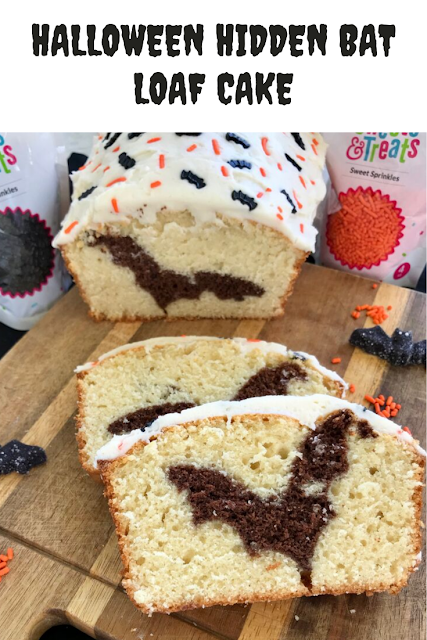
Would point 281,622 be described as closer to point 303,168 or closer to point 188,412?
point 188,412

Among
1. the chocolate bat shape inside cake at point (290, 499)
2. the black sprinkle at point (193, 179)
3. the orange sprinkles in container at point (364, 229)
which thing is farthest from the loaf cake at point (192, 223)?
the chocolate bat shape inside cake at point (290, 499)

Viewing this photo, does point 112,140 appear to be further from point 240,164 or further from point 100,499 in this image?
point 100,499

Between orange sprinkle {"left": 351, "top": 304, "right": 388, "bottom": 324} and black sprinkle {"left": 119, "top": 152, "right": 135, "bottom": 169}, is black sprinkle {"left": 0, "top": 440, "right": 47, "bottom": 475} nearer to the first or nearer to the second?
black sprinkle {"left": 119, "top": 152, "right": 135, "bottom": 169}

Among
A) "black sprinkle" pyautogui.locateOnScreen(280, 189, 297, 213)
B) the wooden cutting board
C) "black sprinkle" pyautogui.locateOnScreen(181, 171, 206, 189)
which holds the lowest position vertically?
the wooden cutting board

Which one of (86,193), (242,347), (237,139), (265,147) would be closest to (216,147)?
(237,139)

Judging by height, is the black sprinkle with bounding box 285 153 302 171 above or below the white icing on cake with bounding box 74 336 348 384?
above

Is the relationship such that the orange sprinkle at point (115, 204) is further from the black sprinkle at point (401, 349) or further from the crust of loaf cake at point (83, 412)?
the black sprinkle at point (401, 349)

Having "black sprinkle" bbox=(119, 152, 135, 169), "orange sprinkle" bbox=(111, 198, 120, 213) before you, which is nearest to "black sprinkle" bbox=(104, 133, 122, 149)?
"black sprinkle" bbox=(119, 152, 135, 169)
